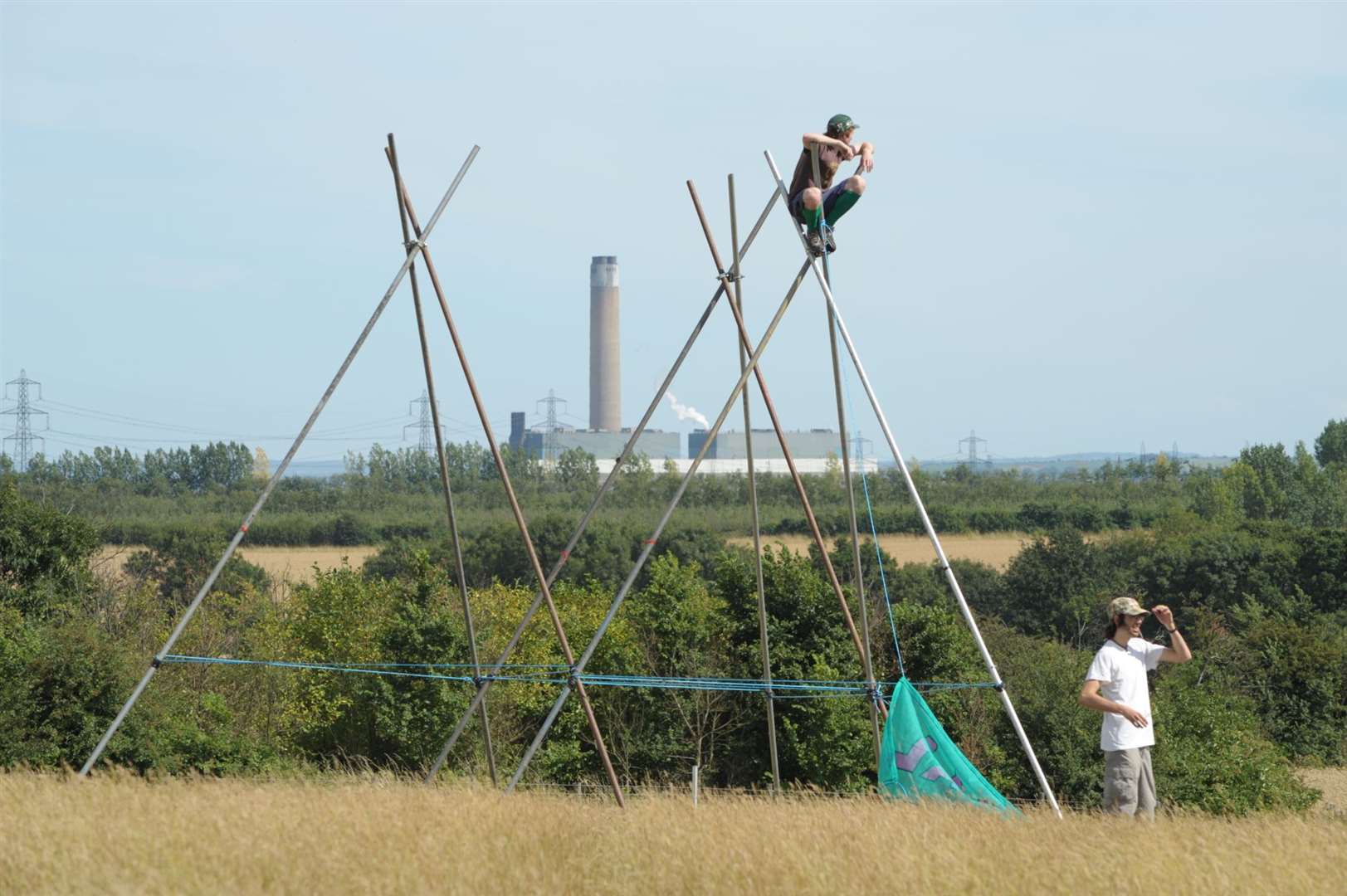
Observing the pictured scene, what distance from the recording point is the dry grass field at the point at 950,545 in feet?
231

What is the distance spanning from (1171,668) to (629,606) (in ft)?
48.8

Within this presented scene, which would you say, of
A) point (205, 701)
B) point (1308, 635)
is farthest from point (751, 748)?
point (1308, 635)

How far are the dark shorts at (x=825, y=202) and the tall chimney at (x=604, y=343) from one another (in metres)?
128

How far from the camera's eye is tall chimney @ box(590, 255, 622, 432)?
13900 cm

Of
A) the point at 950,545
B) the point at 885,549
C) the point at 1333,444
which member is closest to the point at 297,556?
the point at 885,549

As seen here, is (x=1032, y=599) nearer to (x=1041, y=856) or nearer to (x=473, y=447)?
(x=1041, y=856)

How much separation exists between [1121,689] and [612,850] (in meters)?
2.82

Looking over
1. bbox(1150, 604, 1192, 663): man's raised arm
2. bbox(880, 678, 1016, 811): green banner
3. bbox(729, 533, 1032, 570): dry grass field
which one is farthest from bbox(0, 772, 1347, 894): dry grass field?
bbox(729, 533, 1032, 570): dry grass field

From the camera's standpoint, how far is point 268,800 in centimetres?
882

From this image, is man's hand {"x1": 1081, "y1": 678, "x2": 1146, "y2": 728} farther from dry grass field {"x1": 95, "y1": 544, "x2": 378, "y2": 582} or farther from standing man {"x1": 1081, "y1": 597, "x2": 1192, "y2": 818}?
dry grass field {"x1": 95, "y1": 544, "x2": 378, "y2": 582}

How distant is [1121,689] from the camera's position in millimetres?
8117

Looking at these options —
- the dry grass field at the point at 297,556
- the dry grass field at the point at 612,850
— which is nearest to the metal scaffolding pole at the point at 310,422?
the dry grass field at the point at 612,850

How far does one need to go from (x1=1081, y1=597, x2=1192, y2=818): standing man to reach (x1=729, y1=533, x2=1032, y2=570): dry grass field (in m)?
59.2

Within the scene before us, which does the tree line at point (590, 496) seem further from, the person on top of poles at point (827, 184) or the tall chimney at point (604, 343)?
the person on top of poles at point (827, 184)
